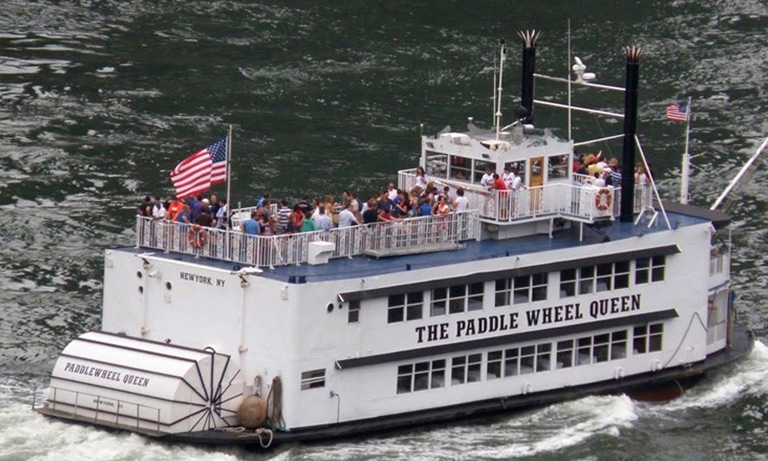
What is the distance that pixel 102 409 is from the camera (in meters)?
42.8

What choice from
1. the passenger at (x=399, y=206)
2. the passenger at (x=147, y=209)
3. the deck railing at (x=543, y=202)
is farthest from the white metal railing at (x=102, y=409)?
the deck railing at (x=543, y=202)

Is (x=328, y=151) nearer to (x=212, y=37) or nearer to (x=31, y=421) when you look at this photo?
(x=212, y=37)

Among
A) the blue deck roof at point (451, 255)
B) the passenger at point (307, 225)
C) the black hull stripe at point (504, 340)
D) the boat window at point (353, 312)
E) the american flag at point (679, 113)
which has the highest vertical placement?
the american flag at point (679, 113)

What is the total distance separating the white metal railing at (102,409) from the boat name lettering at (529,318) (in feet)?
19.4

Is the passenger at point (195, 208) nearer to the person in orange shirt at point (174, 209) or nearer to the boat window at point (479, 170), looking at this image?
the person in orange shirt at point (174, 209)

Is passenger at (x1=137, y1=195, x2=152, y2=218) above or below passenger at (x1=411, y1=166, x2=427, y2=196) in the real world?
below

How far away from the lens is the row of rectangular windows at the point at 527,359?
45.0m

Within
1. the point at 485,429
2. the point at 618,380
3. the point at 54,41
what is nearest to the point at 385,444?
the point at 485,429

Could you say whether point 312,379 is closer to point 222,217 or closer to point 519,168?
point 222,217

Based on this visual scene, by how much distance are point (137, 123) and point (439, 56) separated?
1382 centimetres

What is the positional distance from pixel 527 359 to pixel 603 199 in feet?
13.2

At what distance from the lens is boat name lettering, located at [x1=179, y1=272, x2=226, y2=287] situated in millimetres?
43375

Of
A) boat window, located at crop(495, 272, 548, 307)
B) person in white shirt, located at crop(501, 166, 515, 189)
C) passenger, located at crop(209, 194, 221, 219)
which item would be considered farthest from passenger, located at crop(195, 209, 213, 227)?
person in white shirt, located at crop(501, 166, 515, 189)

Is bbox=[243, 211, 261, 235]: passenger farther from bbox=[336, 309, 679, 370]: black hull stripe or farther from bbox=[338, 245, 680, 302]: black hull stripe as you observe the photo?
bbox=[336, 309, 679, 370]: black hull stripe
